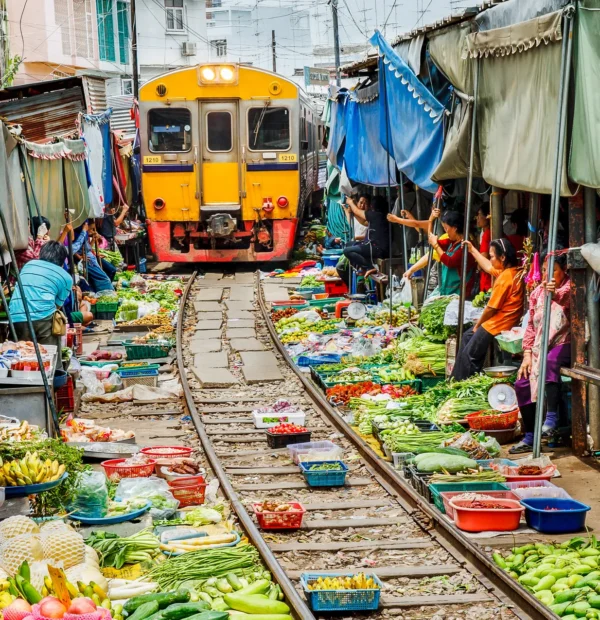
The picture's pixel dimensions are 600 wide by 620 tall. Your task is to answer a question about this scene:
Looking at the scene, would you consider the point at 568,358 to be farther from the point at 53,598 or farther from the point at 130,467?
the point at 53,598

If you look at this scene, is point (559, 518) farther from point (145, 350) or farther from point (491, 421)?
point (145, 350)

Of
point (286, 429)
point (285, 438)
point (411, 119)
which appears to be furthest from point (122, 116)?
point (285, 438)

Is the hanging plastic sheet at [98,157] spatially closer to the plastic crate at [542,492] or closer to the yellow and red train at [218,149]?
the yellow and red train at [218,149]

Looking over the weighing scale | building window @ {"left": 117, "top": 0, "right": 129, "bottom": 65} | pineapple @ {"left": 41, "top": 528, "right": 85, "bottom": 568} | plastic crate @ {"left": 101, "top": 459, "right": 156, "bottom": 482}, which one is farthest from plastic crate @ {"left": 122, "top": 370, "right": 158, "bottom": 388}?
building window @ {"left": 117, "top": 0, "right": 129, "bottom": 65}

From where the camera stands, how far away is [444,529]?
7.07 metres

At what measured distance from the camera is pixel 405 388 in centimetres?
1132

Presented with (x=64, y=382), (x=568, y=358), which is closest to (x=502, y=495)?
(x=568, y=358)

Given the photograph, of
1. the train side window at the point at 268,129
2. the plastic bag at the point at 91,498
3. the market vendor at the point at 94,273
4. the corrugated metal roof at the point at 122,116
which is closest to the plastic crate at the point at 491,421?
the plastic bag at the point at 91,498

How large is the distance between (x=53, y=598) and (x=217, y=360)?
30.7 ft

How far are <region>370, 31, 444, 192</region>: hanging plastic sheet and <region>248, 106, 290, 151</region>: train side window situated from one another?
737cm

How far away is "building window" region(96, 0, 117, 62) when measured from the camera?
35.8 meters

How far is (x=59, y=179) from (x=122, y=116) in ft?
61.9

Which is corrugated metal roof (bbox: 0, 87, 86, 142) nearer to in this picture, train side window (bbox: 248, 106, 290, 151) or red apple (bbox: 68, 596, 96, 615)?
train side window (bbox: 248, 106, 290, 151)

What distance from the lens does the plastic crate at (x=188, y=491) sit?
800 cm
